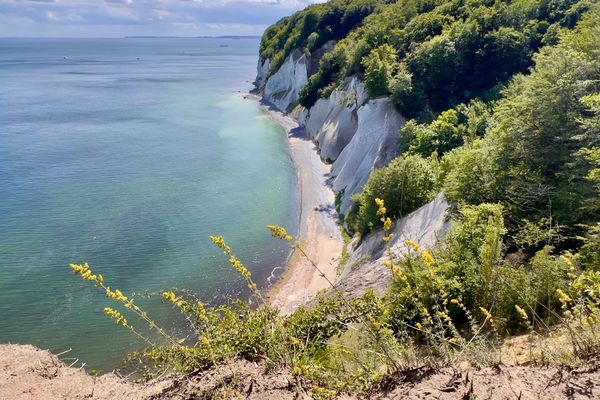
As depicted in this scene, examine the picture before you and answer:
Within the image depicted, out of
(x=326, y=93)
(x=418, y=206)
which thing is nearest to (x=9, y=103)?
(x=326, y=93)

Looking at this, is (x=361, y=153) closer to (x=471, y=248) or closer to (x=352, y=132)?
(x=352, y=132)

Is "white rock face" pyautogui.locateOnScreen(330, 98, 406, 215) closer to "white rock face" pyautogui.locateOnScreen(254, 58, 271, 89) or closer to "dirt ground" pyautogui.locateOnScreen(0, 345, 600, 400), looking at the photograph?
"dirt ground" pyautogui.locateOnScreen(0, 345, 600, 400)

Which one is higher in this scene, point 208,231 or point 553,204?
point 553,204

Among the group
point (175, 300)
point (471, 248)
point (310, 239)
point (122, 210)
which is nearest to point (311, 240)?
point (310, 239)

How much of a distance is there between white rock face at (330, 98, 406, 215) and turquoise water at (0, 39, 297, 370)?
5.06m

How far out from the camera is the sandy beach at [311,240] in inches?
982

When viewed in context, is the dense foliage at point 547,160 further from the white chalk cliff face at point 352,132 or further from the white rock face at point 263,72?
the white rock face at point 263,72

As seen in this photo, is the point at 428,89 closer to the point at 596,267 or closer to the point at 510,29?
the point at 510,29

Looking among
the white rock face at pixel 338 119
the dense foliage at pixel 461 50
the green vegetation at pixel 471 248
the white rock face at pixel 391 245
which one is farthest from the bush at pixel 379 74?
the white rock face at pixel 391 245

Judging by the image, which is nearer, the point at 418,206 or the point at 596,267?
the point at 596,267

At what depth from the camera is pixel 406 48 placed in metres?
42.3

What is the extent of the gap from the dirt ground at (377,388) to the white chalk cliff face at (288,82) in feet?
203

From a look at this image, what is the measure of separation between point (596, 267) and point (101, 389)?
11.6 meters

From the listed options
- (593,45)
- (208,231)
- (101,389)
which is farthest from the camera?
(208,231)
